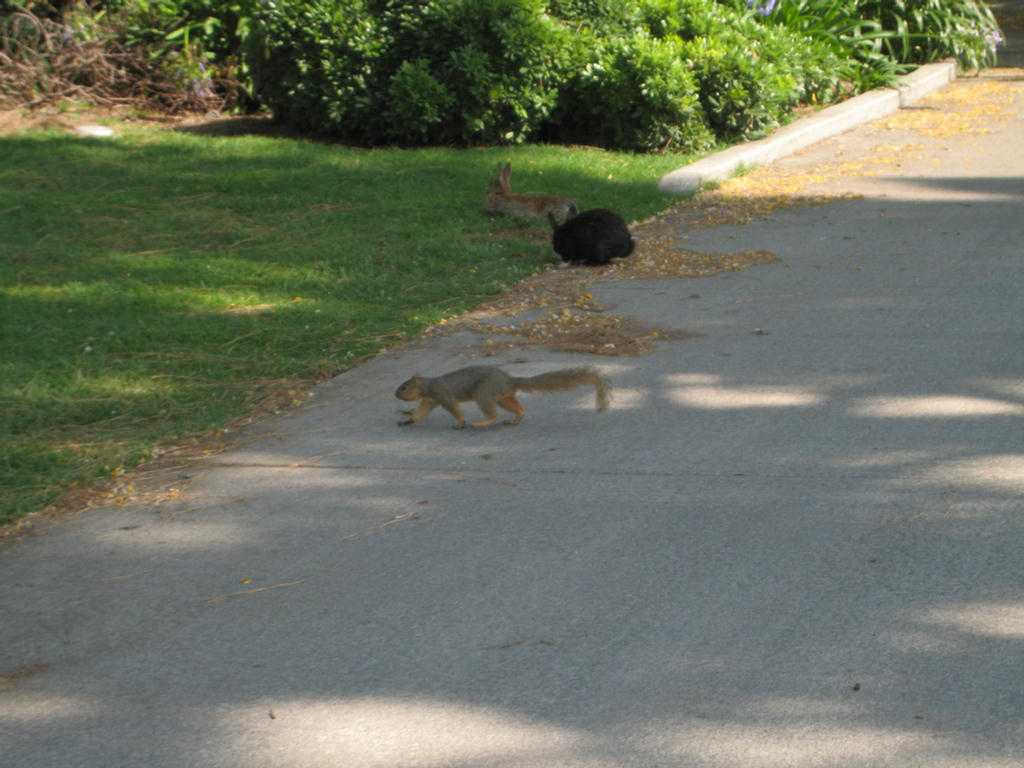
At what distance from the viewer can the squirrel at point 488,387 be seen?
18.4 feet

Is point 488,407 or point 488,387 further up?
point 488,387

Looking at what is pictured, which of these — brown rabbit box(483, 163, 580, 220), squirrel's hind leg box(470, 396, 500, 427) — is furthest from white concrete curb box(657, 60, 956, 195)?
squirrel's hind leg box(470, 396, 500, 427)

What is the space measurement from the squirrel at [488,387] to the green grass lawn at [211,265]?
3.35 feet

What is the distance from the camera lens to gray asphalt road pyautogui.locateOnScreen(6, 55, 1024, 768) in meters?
3.26

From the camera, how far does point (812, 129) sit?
1345cm

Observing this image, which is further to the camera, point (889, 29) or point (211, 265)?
point (889, 29)

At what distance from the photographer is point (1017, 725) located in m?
3.12

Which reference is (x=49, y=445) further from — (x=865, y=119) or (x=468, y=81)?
(x=865, y=119)

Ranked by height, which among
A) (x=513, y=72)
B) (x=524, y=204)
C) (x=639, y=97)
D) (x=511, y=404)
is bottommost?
(x=511, y=404)

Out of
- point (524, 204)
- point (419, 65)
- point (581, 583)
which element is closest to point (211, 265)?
point (524, 204)

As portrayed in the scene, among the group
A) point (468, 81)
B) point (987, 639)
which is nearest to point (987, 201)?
point (468, 81)

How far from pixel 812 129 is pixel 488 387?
9173 mm

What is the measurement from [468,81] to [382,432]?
7634mm

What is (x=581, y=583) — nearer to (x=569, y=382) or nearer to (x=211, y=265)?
(x=569, y=382)
